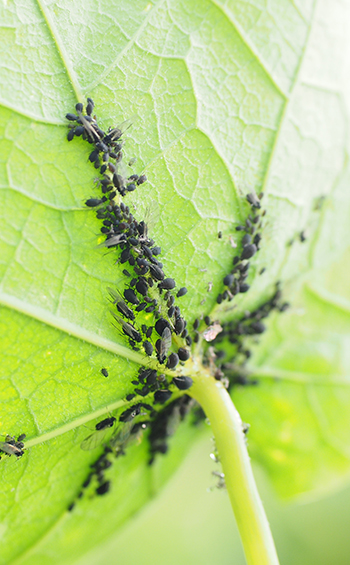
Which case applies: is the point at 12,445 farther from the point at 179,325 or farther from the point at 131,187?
the point at 131,187

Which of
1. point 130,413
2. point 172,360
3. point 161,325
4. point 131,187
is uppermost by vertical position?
point 131,187

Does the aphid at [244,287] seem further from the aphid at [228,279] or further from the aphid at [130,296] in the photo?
the aphid at [130,296]

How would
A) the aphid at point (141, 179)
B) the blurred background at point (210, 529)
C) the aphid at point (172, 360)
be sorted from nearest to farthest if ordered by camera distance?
the aphid at point (141, 179) → the aphid at point (172, 360) → the blurred background at point (210, 529)

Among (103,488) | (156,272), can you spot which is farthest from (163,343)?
(103,488)

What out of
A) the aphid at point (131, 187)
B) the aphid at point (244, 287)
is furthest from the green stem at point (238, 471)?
the aphid at point (131, 187)

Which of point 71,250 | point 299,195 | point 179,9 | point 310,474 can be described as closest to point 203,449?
point 310,474

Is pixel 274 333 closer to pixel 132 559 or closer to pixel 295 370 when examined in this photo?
pixel 295 370
